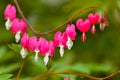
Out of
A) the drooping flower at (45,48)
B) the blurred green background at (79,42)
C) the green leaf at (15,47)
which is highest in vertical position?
the blurred green background at (79,42)

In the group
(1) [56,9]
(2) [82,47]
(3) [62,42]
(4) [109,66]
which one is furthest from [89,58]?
(3) [62,42]

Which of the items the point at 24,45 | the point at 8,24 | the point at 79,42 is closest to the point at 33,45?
the point at 24,45

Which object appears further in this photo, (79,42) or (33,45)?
(79,42)

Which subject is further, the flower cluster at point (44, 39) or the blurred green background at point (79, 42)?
the blurred green background at point (79, 42)

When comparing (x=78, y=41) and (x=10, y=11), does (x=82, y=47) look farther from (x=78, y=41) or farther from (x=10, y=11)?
(x=10, y=11)

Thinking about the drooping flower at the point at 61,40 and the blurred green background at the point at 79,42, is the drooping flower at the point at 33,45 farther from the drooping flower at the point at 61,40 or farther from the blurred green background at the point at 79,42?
the blurred green background at the point at 79,42

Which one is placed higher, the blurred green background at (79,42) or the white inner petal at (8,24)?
the blurred green background at (79,42)

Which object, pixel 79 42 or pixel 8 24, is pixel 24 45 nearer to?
pixel 8 24

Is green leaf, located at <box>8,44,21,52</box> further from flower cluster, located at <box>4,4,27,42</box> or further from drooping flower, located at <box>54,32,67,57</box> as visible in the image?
drooping flower, located at <box>54,32,67,57</box>

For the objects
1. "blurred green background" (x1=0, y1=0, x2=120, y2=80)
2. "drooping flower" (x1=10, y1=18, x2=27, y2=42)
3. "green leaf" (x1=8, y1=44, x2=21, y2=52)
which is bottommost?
"green leaf" (x1=8, y1=44, x2=21, y2=52)

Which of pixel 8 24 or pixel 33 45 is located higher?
pixel 8 24

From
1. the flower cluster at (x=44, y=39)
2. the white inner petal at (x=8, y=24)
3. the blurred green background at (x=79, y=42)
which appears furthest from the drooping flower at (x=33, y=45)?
the blurred green background at (x=79, y=42)

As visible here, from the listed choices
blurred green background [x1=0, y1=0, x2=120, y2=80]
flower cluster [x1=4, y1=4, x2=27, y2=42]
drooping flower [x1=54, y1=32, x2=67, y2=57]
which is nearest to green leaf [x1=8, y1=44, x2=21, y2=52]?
flower cluster [x1=4, y1=4, x2=27, y2=42]
